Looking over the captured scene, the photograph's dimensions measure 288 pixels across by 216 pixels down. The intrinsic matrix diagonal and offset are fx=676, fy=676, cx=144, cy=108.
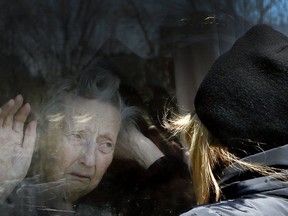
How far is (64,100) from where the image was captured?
92.4 inches

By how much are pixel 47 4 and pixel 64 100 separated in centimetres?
34

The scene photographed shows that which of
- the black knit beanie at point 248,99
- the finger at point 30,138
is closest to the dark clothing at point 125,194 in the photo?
the finger at point 30,138

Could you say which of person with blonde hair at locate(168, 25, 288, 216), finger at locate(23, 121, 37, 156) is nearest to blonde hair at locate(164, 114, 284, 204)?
person with blonde hair at locate(168, 25, 288, 216)

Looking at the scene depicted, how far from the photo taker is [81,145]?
2.38m

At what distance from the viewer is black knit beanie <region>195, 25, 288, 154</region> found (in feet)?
4.45

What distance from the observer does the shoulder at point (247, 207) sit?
1.22 metres

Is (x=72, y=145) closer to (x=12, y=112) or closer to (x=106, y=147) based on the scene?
(x=106, y=147)

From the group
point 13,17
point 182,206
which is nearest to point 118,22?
point 13,17

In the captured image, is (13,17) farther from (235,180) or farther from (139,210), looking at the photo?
(235,180)

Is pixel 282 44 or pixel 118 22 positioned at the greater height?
pixel 118 22

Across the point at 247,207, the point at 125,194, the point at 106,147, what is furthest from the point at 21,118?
the point at 247,207

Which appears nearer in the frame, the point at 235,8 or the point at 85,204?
the point at 85,204

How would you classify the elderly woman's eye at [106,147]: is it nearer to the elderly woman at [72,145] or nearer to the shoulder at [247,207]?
the elderly woman at [72,145]

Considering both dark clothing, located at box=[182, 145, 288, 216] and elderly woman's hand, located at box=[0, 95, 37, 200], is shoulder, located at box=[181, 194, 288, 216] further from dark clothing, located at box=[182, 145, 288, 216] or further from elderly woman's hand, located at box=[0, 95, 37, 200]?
elderly woman's hand, located at box=[0, 95, 37, 200]
